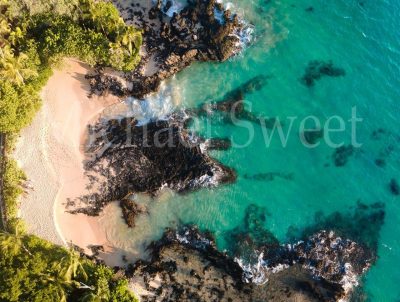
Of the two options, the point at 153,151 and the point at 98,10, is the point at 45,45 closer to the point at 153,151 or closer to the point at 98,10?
the point at 98,10

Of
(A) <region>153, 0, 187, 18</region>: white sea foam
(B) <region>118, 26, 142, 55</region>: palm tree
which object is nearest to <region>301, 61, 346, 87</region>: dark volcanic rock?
(A) <region>153, 0, 187, 18</region>: white sea foam

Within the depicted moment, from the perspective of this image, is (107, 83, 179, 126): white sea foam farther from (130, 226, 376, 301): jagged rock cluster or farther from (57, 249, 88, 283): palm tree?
(57, 249, 88, 283): palm tree

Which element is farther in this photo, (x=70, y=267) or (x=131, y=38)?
(x=131, y=38)

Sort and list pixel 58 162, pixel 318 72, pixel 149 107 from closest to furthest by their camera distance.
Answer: pixel 58 162, pixel 149 107, pixel 318 72

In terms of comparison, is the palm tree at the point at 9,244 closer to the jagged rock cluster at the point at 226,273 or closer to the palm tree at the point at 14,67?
the jagged rock cluster at the point at 226,273

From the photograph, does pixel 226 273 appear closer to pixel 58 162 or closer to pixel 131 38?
pixel 58 162

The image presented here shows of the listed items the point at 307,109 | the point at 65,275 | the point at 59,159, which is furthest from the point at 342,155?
the point at 65,275
